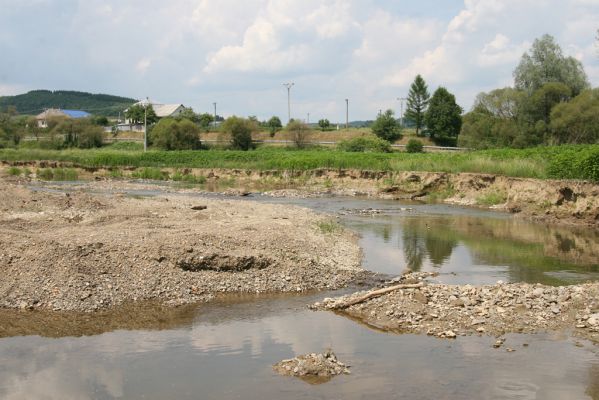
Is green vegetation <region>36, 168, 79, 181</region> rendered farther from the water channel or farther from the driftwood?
the driftwood

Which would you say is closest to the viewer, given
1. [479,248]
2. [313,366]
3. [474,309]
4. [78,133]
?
[313,366]

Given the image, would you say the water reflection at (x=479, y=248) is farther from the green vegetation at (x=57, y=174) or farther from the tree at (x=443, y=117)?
the tree at (x=443, y=117)

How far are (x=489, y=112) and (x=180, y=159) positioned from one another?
38.9 m

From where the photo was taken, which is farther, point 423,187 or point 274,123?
point 274,123

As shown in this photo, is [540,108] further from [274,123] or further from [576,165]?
[274,123]

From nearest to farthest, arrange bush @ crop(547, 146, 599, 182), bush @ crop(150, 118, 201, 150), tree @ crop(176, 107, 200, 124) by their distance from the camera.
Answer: bush @ crop(547, 146, 599, 182) < bush @ crop(150, 118, 201, 150) < tree @ crop(176, 107, 200, 124)

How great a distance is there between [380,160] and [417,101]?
45.3m

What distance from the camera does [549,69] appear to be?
72.3 metres

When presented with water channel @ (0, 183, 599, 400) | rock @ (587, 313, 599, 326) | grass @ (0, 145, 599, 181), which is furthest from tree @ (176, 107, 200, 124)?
rock @ (587, 313, 599, 326)

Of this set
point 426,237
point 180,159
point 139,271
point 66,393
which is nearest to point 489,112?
point 180,159

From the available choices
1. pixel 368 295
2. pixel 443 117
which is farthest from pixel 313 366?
pixel 443 117

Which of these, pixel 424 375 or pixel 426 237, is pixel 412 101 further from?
pixel 424 375

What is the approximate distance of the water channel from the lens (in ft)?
38.9

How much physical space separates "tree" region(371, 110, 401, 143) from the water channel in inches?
3015
